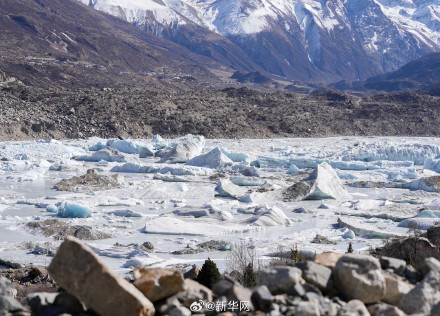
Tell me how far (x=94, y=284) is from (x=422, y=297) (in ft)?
7.49

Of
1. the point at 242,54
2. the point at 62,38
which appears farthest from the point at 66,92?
the point at 242,54

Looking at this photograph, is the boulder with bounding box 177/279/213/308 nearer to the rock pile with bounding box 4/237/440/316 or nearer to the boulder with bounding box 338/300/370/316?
the rock pile with bounding box 4/237/440/316

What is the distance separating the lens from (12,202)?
552 inches

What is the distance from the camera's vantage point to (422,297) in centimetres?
396

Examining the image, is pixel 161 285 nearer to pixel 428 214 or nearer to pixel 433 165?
pixel 428 214

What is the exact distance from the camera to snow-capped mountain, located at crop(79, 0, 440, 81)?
156125 mm

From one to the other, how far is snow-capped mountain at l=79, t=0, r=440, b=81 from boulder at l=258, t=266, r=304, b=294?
5825 inches

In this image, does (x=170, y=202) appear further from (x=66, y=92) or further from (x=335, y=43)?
(x=335, y=43)

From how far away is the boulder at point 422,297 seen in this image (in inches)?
155

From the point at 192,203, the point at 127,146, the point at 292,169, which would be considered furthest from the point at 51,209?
the point at 127,146

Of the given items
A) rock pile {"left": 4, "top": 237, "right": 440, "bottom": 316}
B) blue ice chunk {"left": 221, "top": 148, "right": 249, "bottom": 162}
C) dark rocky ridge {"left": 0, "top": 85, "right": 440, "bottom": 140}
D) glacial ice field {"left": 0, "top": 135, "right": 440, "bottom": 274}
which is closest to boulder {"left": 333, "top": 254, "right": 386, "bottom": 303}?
rock pile {"left": 4, "top": 237, "right": 440, "bottom": 316}

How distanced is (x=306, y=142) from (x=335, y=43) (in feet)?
487

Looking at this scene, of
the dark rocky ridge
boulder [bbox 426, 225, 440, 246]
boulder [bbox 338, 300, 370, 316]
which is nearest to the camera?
boulder [bbox 338, 300, 370, 316]

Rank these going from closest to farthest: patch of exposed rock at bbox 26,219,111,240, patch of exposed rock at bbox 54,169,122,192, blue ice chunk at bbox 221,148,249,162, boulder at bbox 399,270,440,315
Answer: boulder at bbox 399,270,440,315, patch of exposed rock at bbox 26,219,111,240, patch of exposed rock at bbox 54,169,122,192, blue ice chunk at bbox 221,148,249,162
